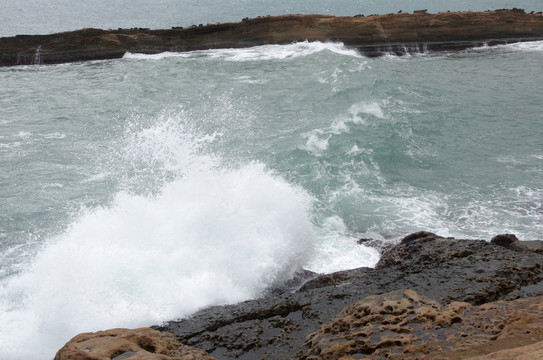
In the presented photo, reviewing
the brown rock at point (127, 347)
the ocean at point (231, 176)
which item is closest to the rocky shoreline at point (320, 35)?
the ocean at point (231, 176)

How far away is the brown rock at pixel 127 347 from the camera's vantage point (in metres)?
5.86

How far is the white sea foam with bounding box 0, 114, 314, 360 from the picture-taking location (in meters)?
8.36

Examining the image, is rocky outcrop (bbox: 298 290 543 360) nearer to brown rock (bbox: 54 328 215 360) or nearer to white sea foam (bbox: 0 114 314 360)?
brown rock (bbox: 54 328 215 360)

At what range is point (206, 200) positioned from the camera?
39.9 feet

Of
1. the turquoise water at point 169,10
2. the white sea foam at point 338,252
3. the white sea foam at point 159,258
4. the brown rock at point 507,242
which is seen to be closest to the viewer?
the white sea foam at point 159,258

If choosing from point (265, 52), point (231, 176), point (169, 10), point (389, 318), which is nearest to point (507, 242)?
point (389, 318)

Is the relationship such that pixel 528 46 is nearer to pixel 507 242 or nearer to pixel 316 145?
pixel 316 145

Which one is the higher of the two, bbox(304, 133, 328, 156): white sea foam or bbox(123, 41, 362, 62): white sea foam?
bbox(123, 41, 362, 62): white sea foam

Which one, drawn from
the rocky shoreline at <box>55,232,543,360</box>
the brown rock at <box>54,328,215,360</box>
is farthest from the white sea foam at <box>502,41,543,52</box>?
the brown rock at <box>54,328,215,360</box>

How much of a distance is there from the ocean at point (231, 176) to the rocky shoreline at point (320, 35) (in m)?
4.38

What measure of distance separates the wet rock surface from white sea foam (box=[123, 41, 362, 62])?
22514 mm

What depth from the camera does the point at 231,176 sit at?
13.4 meters

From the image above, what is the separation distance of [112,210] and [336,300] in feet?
21.5

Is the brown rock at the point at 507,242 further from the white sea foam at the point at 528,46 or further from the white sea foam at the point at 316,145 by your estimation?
the white sea foam at the point at 528,46
